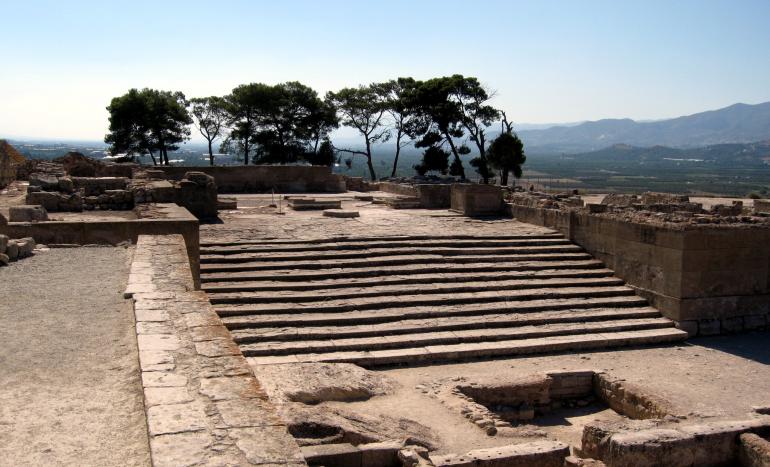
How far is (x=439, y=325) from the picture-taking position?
34.5 feet

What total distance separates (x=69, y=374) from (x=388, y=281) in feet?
24.6

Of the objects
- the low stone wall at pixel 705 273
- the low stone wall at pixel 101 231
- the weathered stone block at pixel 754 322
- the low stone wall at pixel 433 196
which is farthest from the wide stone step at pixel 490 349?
the low stone wall at pixel 433 196

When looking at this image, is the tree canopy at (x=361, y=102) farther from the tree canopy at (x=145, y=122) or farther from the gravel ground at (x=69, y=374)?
the gravel ground at (x=69, y=374)

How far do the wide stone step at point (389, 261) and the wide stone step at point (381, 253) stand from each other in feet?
0.44

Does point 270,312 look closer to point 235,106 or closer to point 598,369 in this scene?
point 598,369

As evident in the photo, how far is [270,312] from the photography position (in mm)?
10391

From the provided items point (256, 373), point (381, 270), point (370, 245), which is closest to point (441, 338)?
point (381, 270)

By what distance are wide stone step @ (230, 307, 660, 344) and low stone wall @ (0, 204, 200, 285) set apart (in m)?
1.19

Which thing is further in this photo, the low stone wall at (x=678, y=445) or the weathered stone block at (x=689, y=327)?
the weathered stone block at (x=689, y=327)

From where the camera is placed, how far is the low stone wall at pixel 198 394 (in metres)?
3.38

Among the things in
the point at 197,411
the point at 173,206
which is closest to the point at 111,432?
the point at 197,411

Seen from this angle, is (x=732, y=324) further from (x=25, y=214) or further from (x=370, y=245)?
(x=25, y=214)

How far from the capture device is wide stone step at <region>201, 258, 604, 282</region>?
11.4 m

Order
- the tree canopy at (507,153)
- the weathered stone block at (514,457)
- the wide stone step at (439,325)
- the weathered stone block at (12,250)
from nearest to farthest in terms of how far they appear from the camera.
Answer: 1. the weathered stone block at (514,457)
2. the weathered stone block at (12,250)
3. the wide stone step at (439,325)
4. the tree canopy at (507,153)
